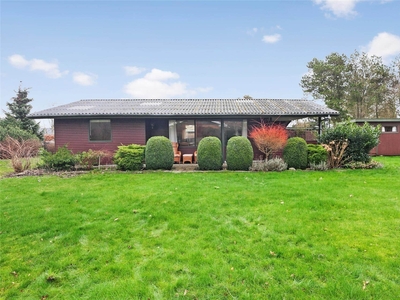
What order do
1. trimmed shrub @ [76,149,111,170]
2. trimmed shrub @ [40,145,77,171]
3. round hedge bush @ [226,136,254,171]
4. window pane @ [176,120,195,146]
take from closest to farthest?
round hedge bush @ [226,136,254,171] < trimmed shrub @ [40,145,77,171] < trimmed shrub @ [76,149,111,170] < window pane @ [176,120,195,146]

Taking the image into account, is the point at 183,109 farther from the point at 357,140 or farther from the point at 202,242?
the point at 202,242

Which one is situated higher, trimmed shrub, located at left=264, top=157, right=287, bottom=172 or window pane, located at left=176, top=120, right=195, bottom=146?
window pane, located at left=176, top=120, right=195, bottom=146

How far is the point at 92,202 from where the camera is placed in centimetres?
501

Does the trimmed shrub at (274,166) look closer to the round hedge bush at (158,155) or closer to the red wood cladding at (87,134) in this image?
the round hedge bush at (158,155)

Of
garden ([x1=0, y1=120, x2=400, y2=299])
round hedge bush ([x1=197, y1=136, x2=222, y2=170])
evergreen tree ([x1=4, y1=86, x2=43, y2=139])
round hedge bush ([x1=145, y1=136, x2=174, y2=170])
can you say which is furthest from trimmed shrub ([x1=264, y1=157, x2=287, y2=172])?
evergreen tree ([x1=4, y1=86, x2=43, y2=139])

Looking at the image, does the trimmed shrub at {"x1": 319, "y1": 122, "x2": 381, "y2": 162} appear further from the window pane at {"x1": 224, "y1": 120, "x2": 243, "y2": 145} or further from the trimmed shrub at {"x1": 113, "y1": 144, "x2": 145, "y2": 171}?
the trimmed shrub at {"x1": 113, "y1": 144, "x2": 145, "y2": 171}

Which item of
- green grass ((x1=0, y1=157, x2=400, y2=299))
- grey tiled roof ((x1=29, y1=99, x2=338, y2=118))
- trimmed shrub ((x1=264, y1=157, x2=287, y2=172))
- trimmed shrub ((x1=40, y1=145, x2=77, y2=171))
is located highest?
grey tiled roof ((x1=29, y1=99, x2=338, y2=118))

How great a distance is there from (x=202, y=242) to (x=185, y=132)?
8.83 metres

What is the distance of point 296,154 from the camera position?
8.77 m

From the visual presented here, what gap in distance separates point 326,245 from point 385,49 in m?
26.2

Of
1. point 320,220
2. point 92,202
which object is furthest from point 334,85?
point 92,202

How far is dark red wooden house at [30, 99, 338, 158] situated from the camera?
10.4 meters

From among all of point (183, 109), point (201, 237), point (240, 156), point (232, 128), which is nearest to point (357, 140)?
point (240, 156)

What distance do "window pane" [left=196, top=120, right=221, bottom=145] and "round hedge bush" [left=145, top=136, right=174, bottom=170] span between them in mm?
3123
